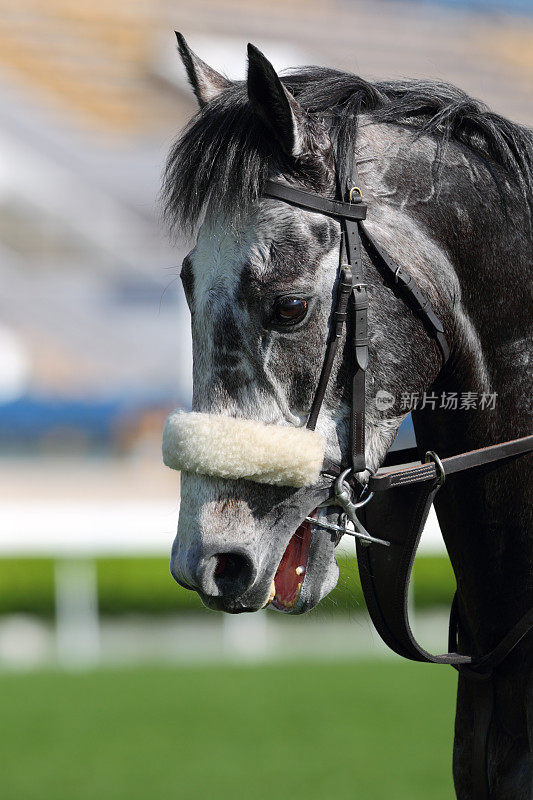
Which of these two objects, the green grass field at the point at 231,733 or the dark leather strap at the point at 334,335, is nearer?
the dark leather strap at the point at 334,335

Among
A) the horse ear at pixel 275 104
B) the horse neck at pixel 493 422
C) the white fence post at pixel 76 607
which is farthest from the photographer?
the white fence post at pixel 76 607

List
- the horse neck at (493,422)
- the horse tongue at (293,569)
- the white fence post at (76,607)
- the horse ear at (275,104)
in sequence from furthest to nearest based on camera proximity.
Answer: the white fence post at (76,607)
the horse neck at (493,422)
the horse tongue at (293,569)
the horse ear at (275,104)

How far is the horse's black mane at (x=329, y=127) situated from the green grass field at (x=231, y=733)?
362cm

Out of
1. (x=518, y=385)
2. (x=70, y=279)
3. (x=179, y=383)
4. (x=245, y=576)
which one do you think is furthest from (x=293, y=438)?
(x=70, y=279)

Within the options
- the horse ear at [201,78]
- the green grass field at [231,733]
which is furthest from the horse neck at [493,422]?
the green grass field at [231,733]

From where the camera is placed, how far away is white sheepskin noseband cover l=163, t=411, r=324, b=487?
1694 millimetres

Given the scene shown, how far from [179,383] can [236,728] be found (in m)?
13.0

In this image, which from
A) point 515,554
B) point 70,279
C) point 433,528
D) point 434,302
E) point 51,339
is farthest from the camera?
point 70,279

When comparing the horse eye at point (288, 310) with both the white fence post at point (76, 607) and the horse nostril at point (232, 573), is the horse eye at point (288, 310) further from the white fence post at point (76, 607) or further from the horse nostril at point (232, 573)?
the white fence post at point (76, 607)

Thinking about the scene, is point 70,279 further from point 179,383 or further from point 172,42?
point 172,42

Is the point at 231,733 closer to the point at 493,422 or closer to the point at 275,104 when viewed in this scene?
the point at 493,422

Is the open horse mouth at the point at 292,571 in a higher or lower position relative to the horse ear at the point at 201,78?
lower

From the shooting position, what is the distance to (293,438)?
1.71m

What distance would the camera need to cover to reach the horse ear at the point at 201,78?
202 centimetres
